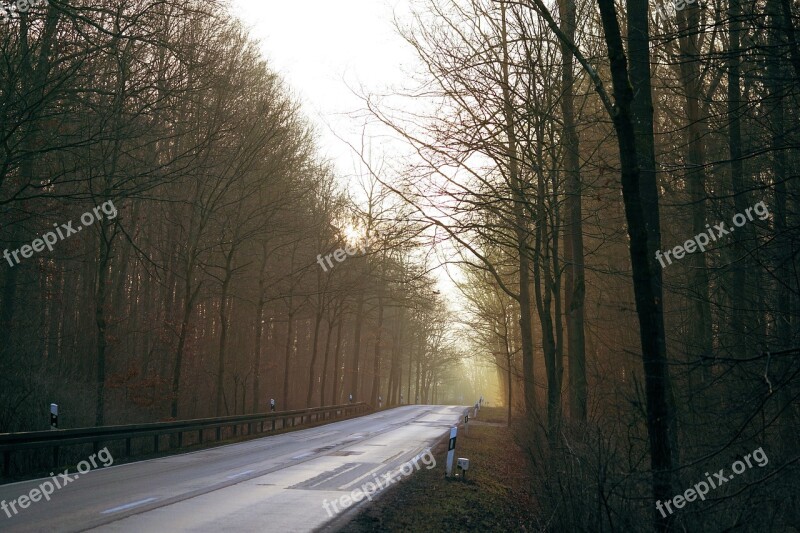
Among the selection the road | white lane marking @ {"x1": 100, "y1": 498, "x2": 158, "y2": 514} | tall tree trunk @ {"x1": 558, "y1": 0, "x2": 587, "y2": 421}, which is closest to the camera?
the road

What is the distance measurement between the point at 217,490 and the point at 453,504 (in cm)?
416

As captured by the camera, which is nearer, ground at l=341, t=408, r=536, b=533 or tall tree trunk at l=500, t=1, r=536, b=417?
ground at l=341, t=408, r=536, b=533

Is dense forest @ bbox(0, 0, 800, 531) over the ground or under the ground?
over

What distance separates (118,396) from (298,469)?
46.9ft

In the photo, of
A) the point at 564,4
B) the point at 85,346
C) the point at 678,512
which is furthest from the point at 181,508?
→ the point at 85,346

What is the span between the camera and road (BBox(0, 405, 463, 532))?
29.6ft

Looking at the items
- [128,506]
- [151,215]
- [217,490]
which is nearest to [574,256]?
[217,490]

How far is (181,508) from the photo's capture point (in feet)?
33.2

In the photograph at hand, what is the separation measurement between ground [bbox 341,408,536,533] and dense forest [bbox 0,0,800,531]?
2.68ft

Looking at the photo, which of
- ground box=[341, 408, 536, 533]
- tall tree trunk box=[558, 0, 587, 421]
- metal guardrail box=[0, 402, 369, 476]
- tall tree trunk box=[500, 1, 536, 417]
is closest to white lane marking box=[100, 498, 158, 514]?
ground box=[341, 408, 536, 533]

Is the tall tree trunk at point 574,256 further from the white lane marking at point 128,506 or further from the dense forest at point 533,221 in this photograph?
the white lane marking at point 128,506

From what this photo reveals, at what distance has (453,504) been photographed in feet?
37.2

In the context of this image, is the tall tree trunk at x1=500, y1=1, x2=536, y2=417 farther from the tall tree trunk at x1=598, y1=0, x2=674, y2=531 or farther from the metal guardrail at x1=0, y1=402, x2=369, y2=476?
the metal guardrail at x1=0, y1=402, x2=369, y2=476

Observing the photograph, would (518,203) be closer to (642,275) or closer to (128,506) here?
(642,275)
